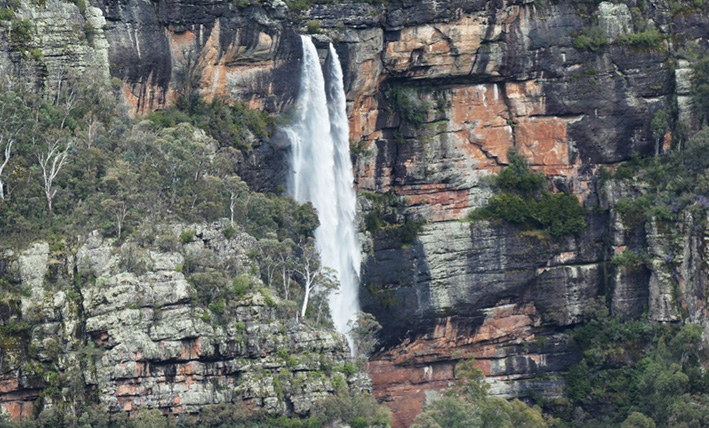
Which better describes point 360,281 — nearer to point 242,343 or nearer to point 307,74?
point 307,74

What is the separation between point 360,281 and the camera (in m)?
95.8


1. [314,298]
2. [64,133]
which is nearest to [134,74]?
[64,133]

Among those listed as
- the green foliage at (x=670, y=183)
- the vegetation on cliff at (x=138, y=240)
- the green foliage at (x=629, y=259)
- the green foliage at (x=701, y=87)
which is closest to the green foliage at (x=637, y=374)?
the green foliage at (x=629, y=259)

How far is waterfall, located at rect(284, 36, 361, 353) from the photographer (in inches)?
3671

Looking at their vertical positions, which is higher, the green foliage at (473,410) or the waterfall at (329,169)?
the waterfall at (329,169)

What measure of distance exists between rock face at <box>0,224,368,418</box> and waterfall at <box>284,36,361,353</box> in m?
13.8

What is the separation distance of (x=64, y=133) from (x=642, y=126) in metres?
30.7

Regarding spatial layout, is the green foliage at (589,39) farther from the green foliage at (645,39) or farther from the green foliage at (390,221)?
the green foliage at (390,221)

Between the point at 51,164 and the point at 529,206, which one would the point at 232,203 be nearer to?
the point at 51,164

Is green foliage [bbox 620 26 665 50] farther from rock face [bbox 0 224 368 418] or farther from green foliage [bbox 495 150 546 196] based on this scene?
rock face [bbox 0 224 368 418]

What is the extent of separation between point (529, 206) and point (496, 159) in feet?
8.94

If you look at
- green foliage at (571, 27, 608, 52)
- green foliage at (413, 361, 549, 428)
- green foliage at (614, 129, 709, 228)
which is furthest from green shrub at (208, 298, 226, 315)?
green foliage at (571, 27, 608, 52)

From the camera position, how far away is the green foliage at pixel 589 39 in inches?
3903

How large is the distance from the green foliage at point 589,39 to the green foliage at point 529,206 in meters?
5.95
